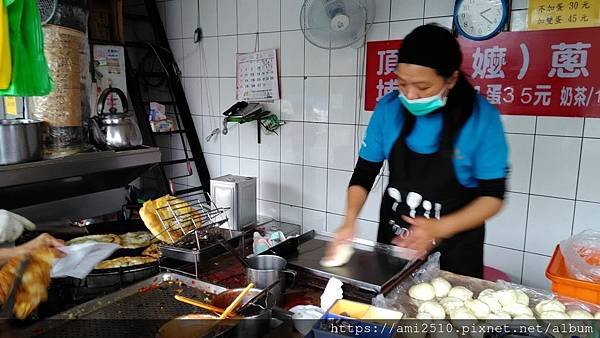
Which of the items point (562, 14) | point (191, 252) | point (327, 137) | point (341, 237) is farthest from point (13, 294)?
point (562, 14)

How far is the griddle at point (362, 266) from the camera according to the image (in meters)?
1.22

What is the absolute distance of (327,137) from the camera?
8.94 feet

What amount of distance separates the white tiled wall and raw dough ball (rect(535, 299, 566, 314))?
3.72 ft

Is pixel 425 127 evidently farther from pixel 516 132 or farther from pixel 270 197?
pixel 270 197

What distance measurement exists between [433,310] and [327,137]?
174cm

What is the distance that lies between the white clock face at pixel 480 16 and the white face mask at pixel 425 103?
892 mm

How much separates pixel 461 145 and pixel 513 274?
1.17m

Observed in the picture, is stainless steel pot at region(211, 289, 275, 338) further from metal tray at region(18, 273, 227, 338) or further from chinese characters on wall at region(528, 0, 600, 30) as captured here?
chinese characters on wall at region(528, 0, 600, 30)

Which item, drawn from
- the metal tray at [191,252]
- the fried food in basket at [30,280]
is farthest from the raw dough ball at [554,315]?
the fried food in basket at [30,280]

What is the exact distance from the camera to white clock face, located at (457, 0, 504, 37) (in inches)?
81.1

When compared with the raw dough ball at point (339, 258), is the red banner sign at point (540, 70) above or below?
above

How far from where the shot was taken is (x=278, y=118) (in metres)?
2.93

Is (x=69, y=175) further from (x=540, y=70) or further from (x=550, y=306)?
(x=540, y=70)

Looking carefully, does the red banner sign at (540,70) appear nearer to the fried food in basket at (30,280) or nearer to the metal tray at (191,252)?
the metal tray at (191,252)
